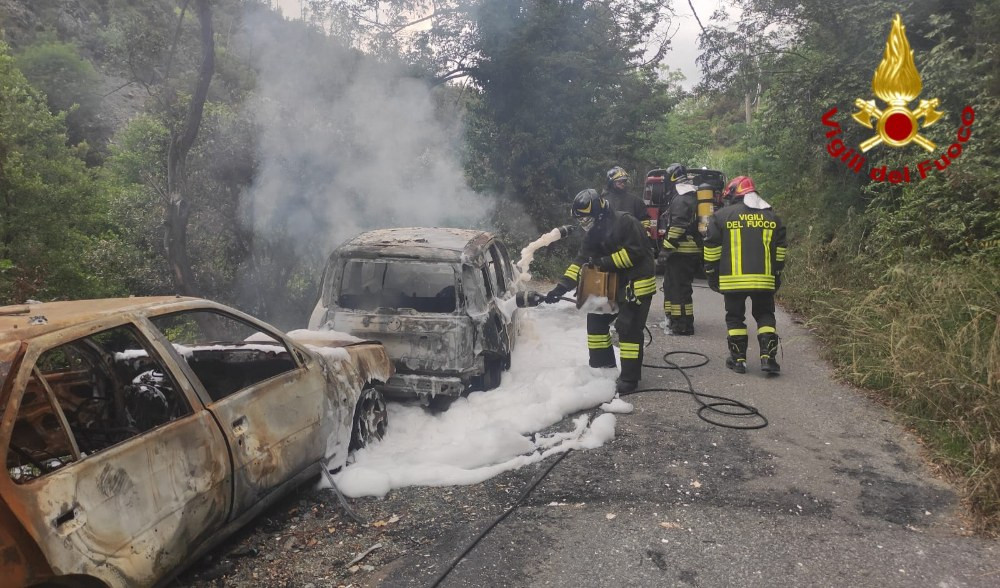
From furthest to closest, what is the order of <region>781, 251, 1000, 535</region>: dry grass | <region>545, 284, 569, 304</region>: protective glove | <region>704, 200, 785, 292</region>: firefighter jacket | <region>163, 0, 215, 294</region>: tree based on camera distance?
<region>163, 0, 215, 294</region>: tree < <region>704, 200, 785, 292</region>: firefighter jacket < <region>545, 284, 569, 304</region>: protective glove < <region>781, 251, 1000, 535</region>: dry grass

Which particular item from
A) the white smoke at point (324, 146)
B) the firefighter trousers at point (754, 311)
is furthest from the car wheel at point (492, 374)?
the white smoke at point (324, 146)

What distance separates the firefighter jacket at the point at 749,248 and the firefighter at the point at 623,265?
0.94 meters

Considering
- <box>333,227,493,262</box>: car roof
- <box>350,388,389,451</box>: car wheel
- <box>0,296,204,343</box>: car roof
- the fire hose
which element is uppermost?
<box>333,227,493,262</box>: car roof

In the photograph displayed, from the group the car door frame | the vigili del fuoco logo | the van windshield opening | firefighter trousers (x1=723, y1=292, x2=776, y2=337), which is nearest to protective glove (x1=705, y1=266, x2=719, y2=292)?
firefighter trousers (x1=723, y1=292, x2=776, y2=337)

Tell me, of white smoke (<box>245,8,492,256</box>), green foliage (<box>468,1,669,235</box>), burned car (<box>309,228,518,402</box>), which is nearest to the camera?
burned car (<box>309,228,518,402</box>)

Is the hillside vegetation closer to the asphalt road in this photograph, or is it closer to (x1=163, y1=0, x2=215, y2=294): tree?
(x1=163, y1=0, x2=215, y2=294): tree

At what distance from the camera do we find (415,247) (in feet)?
17.0

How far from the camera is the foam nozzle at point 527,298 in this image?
6344 millimetres

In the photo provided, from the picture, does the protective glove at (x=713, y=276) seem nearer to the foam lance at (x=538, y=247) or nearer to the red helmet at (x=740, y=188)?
the red helmet at (x=740, y=188)

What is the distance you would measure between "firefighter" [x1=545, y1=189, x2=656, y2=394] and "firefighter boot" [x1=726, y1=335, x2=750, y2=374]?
1.15 m

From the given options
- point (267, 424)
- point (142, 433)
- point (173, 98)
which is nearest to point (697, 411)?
point (267, 424)

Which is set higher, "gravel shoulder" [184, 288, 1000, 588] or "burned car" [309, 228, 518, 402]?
"burned car" [309, 228, 518, 402]

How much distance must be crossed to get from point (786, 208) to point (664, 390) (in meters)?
10.1

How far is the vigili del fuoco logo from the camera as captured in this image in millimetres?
7617
